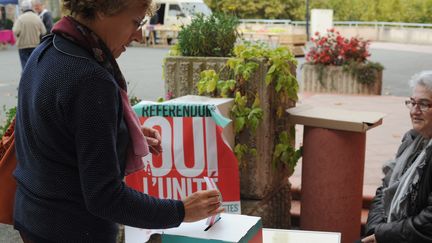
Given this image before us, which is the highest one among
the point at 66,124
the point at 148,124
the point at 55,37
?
the point at 55,37

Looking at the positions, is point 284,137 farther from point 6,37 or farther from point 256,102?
point 6,37

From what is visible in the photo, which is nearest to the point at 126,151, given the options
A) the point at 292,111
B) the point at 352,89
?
the point at 292,111

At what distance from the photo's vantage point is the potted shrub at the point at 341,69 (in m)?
10.0

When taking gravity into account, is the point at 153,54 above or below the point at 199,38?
below

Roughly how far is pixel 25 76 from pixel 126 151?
0.32 meters

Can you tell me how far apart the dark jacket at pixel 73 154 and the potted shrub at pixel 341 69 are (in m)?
9.02

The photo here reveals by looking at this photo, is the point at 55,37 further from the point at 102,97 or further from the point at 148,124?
the point at 148,124

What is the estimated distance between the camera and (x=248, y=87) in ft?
10.7

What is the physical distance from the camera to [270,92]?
330cm

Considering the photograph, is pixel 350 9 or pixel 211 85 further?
pixel 350 9

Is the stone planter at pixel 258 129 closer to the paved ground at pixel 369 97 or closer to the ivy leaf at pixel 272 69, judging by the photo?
Answer: the ivy leaf at pixel 272 69

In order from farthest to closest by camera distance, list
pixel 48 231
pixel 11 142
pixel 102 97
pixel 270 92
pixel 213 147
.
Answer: pixel 270 92, pixel 213 147, pixel 11 142, pixel 48 231, pixel 102 97

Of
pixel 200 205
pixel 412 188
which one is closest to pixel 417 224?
pixel 412 188

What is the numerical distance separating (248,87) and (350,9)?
30609 millimetres
